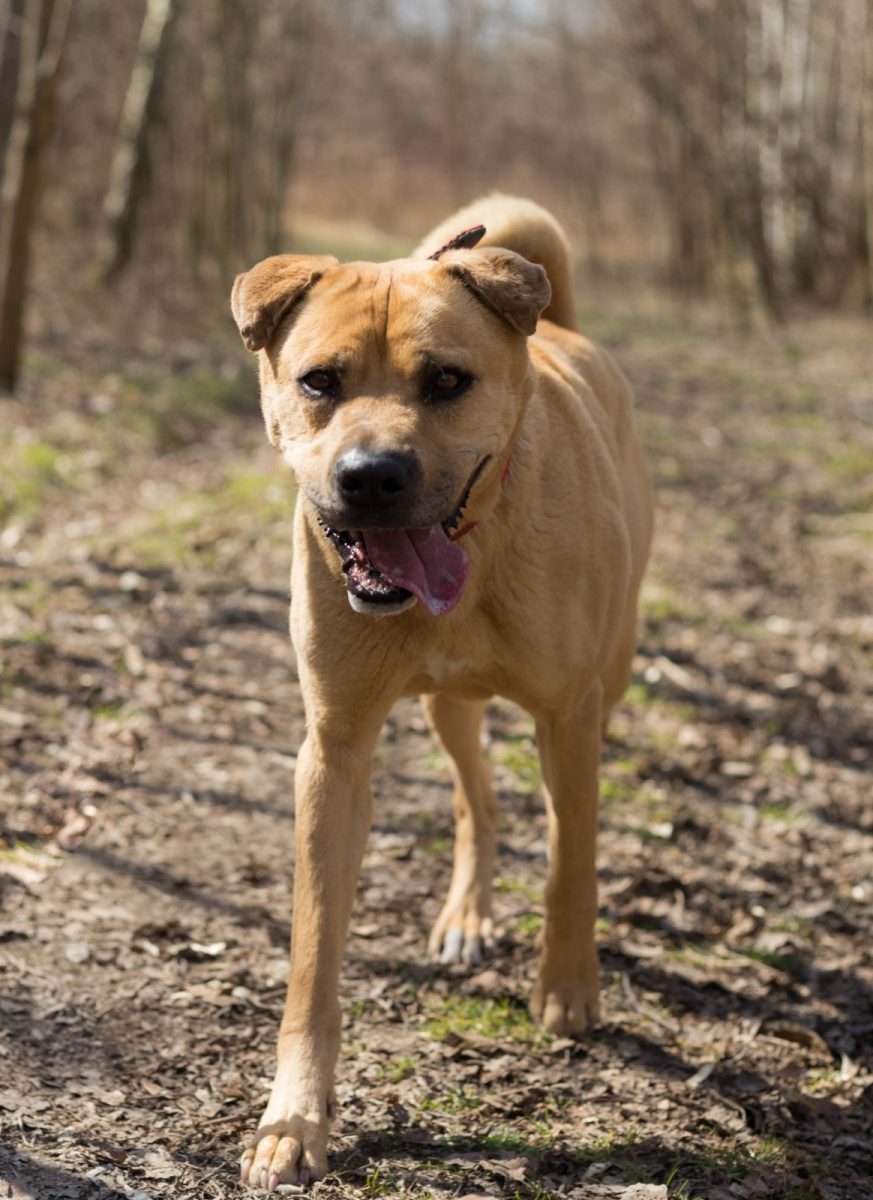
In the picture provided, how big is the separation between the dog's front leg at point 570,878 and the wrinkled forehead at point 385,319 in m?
1.11

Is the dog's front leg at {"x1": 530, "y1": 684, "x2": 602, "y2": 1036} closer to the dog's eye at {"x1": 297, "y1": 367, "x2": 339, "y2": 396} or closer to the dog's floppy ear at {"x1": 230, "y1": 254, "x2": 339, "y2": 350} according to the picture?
the dog's eye at {"x1": 297, "y1": 367, "x2": 339, "y2": 396}

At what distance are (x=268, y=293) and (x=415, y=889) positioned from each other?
2.22m

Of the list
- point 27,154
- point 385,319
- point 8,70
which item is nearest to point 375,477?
point 385,319

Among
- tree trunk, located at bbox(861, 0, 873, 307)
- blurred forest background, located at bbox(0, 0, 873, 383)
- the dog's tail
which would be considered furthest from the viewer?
tree trunk, located at bbox(861, 0, 873, 307)

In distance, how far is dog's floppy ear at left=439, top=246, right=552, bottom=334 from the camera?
3.41 m

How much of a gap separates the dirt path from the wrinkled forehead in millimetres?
1814

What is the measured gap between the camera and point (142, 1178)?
3.07m

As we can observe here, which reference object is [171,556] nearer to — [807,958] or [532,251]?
[532,251]

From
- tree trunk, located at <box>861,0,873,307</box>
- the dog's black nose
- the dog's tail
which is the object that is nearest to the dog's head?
the dog's black nose

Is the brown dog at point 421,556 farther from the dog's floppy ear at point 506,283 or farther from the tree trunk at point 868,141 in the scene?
Result: the tree trunk at point 868,141

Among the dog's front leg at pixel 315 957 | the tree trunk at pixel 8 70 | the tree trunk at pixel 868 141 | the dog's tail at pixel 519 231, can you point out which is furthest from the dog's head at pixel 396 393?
the tree trunk at pixel 868 141

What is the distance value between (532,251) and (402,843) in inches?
82.1

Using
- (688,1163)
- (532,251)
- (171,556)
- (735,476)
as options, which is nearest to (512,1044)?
(688,1163)

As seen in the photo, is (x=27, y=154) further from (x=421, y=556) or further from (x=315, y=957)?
(x=315, y=957)
